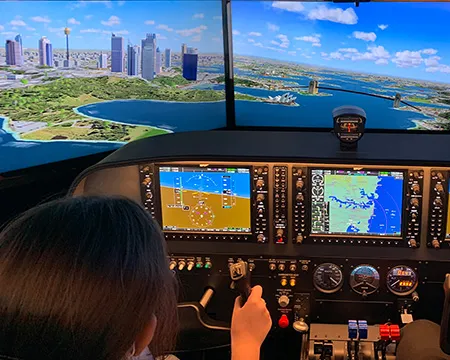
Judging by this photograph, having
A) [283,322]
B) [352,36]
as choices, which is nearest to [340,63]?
[352,36]

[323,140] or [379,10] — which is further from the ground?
[379,10]

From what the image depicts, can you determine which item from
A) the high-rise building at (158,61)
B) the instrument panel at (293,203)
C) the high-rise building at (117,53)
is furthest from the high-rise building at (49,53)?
the instrument panel at (293,203)

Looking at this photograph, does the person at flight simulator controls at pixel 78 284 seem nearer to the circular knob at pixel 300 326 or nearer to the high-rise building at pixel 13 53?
the circular knob at pixel 300 326

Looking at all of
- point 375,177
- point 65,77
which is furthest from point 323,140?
point 65,77

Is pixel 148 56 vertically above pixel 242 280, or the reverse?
pixel 148 56

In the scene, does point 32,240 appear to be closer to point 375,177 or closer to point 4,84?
point 375,177

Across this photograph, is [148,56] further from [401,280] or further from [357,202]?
[401,280]

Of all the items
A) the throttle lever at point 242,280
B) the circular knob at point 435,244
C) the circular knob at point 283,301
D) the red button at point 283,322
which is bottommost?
the red button at point 283,322
